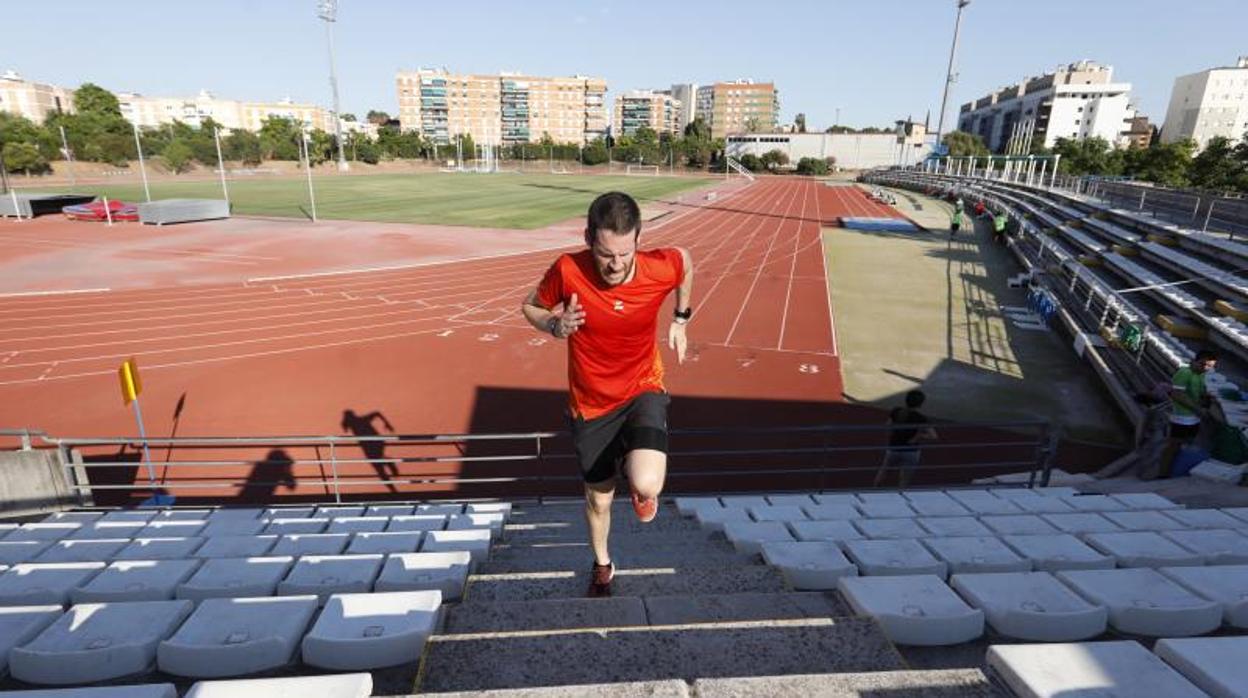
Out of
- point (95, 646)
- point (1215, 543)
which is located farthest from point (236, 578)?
point (1215, 543)

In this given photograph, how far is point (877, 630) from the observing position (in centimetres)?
280

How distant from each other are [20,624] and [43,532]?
12.5 ft

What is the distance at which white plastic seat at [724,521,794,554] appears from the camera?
15.3ft

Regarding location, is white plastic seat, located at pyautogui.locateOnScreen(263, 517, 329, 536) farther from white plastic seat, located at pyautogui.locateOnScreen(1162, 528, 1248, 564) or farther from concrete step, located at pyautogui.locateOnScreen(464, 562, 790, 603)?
white plastic seat, located at pyautogui.locateOnScreen(1162, 528, 1248, 564)

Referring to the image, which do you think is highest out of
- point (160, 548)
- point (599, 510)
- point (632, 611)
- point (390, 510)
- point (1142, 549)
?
point (599, 510)

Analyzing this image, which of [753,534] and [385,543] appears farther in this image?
[753,534]

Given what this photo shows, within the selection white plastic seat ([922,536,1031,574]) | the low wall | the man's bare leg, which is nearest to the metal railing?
the low wall

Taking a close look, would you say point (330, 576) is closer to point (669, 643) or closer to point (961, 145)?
point (669, 643)

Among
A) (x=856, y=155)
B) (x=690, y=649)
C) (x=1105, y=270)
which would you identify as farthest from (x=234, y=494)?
(x=856, y=155)

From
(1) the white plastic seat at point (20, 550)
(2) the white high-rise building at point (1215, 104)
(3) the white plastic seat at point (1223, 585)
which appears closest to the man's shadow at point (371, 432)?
(1) the white plastic seat at point (20, 550)

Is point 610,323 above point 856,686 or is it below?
above

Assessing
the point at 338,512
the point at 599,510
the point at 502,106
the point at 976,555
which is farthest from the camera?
the point at 502,106

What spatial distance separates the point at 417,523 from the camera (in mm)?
5574

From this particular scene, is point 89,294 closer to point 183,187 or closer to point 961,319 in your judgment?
point 961,319
